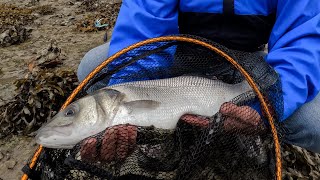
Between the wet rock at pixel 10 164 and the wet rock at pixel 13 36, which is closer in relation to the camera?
the wet rock at pixel 10 164

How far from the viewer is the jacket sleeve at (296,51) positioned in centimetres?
258

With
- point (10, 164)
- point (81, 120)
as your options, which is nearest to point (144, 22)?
point (81, 120)

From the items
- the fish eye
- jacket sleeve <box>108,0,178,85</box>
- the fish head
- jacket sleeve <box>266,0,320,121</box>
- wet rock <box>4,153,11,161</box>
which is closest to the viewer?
the fish head

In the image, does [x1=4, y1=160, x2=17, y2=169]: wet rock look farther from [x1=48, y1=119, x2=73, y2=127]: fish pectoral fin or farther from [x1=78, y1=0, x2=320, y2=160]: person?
[x1=48, y1=119, x2=73, y2=127]: fish pectoral fin

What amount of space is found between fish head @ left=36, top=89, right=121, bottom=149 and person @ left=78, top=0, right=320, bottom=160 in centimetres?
41

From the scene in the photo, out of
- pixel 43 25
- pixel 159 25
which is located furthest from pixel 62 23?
pixel 159 25

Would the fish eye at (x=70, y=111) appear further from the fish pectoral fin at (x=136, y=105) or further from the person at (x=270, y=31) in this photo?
the person at (x=270, y=31)

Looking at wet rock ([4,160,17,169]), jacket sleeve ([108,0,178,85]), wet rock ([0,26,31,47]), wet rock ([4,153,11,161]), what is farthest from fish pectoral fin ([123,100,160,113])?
wet rock ([0,26,31,47])


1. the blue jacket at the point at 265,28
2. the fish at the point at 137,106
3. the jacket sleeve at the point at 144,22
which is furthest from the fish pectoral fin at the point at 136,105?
the jacket sleeve at the point at 144,22

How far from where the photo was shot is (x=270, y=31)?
3.20 metres

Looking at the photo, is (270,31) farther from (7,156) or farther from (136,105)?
(7,156)

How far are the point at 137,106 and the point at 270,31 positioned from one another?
1385 mm

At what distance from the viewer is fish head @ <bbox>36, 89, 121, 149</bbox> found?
2160 mm

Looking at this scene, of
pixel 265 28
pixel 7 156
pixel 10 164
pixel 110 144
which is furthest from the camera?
pixel 7 156
